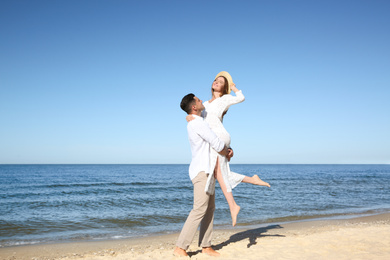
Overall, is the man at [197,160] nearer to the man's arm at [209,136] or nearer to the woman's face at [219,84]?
the man's arm at [209,136]

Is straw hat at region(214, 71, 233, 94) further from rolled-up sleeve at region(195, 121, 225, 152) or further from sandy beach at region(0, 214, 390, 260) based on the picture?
sandy beach at region(0, 214, 390, 260)

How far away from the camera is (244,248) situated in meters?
4.44

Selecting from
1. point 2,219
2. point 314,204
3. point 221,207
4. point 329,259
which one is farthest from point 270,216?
point 2,219

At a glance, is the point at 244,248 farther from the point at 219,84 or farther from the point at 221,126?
the point at 219,84

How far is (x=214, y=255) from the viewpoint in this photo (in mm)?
3967

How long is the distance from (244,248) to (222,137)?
196 centimetres

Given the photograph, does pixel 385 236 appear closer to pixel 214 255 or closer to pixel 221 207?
pixel 214 255

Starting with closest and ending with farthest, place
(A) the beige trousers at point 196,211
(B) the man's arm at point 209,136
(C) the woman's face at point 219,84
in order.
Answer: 1. (B) the man's arm at point 209,136
2. (A) the beige trousers at point 196,211
3. (C) the woman's face at point 219,84

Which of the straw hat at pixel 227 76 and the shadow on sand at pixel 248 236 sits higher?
the straw hat at pixel 227 76

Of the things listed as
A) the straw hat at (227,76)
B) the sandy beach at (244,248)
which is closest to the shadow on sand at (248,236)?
the sandy beach at (244,248)

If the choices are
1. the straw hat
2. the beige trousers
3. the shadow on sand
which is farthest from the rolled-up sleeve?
the shadow on sand

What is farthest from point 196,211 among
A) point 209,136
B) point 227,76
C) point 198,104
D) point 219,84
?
point 227,76

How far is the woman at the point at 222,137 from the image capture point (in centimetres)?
357

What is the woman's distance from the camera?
11.7 ft
